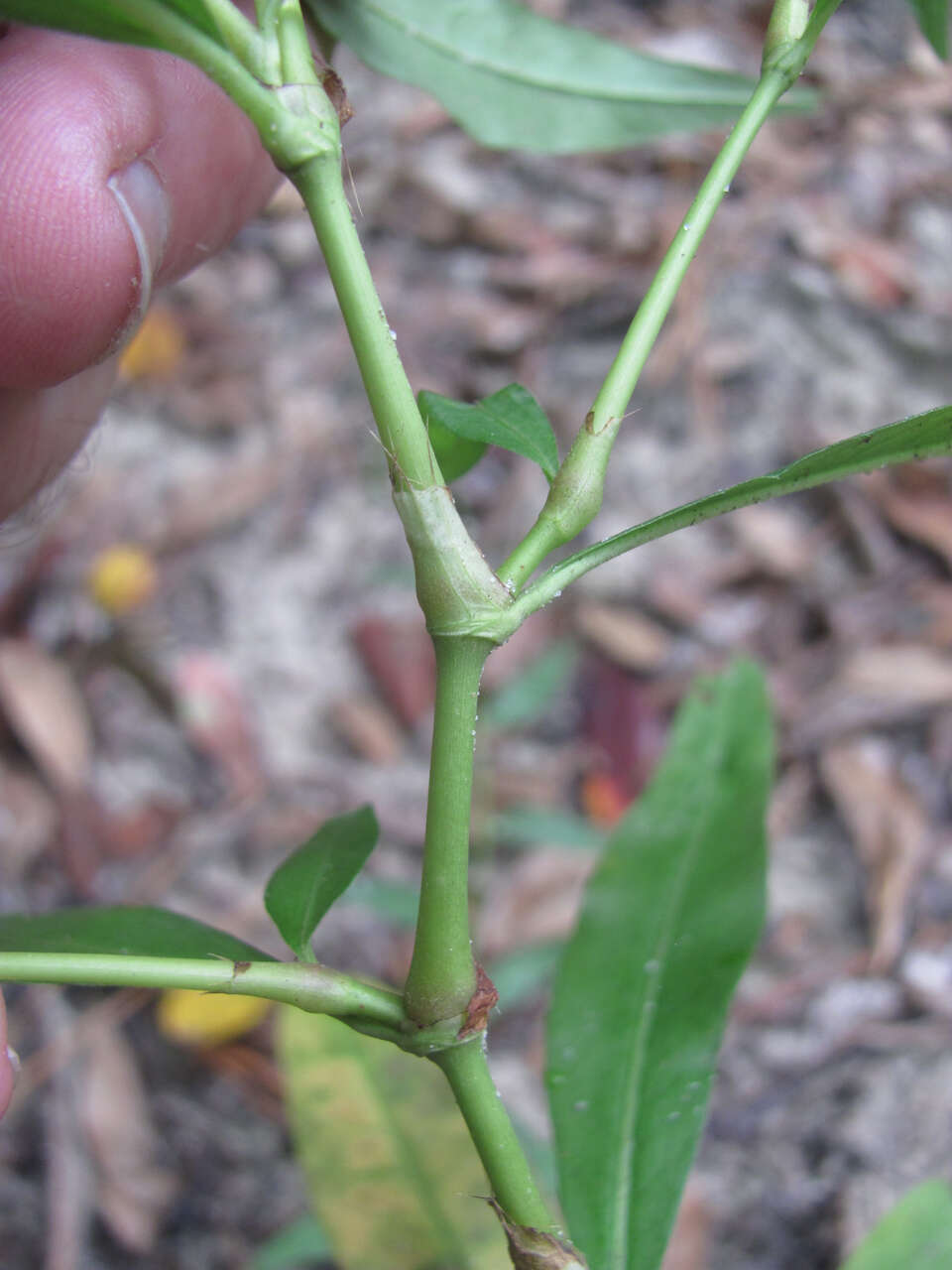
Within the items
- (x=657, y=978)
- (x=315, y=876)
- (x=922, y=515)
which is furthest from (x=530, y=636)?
(x=315, y=876)

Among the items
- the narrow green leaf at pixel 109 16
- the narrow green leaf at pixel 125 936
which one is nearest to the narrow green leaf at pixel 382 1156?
the narrow green leaf at pixel 125 936

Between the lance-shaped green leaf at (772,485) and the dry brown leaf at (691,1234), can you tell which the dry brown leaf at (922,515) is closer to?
the dry brown leaf at (691,1234)

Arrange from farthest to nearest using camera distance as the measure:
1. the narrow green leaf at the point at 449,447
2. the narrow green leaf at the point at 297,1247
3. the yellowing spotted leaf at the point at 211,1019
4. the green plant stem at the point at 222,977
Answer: the yellowing spotted leaf at the point at 211,1019 → the narrow green leaf at the point at 297,1247 → the narrow green leaf at the point at 449,447 → the green plant stem at the point at 222,977

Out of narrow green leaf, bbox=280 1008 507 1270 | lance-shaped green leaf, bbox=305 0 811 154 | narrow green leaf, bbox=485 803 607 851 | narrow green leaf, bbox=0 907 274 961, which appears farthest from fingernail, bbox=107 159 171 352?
narrow green leaf, bbox=485 803 607 851

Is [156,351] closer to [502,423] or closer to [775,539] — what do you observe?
[775,539]

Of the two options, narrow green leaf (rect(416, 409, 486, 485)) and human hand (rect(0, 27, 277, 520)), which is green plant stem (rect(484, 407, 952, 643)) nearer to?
narrow green leaf (rect(416, 409, 486, 485))

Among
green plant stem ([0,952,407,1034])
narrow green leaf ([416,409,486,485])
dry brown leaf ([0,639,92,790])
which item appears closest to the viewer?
green plant stem ([0,952,407,1034])

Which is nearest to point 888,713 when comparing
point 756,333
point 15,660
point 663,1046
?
point 756,333
